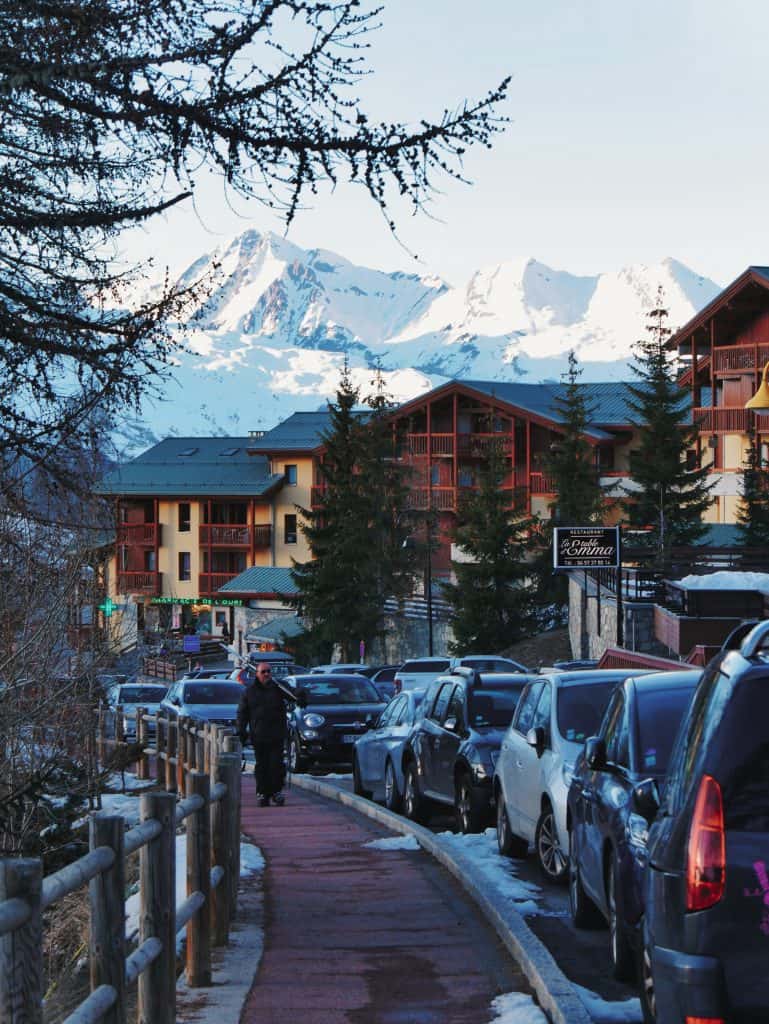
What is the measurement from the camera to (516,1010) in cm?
823

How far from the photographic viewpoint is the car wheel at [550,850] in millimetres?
13125

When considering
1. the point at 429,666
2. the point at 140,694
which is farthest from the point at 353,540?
the point at 140,694

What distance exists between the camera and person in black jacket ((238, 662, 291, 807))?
20828 millimetres

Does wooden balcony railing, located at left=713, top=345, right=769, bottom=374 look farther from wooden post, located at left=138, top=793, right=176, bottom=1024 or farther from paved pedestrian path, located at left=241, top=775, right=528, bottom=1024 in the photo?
wooden post, located at left=138, top=793, right=176, bottom=1024

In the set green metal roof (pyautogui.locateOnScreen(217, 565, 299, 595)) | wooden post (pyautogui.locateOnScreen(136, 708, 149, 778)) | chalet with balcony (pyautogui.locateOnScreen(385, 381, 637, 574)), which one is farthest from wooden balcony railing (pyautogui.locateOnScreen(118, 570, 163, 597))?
wooden post (pyautogui.locateOnScreen(136, 708, 149, 778))

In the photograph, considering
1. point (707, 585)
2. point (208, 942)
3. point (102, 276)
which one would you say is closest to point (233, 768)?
point (208, 942)

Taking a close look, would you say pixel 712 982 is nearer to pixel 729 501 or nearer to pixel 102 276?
pixel 102 276

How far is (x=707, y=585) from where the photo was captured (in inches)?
1580

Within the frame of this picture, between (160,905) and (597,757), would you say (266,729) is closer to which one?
(597,757)

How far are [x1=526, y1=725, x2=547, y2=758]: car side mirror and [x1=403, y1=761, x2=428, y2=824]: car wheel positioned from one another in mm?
5477

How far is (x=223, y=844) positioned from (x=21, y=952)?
538cm

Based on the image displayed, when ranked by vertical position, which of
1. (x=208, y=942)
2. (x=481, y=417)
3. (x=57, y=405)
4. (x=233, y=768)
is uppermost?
(x=481, y=417)

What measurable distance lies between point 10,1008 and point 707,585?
118ft

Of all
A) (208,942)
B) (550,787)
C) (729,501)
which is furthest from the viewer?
(729,501)
